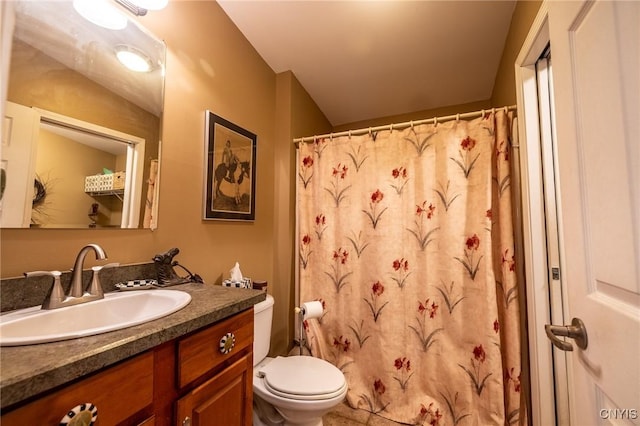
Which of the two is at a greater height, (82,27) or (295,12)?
(295,12)

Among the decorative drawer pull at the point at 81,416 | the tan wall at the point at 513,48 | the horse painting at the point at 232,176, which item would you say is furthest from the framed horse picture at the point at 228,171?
the tan wall at the point at 513,48

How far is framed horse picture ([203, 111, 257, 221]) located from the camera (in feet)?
4.80

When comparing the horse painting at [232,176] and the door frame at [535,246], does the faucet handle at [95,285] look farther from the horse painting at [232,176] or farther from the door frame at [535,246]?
the door frame at [535,246]

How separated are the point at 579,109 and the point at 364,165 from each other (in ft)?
4.19

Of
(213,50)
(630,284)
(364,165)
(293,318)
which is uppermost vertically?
(213,50)

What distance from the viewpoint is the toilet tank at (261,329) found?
1384 millimetres

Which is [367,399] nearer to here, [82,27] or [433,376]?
[433,376]

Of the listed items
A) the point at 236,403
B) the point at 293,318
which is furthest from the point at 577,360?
the point at 293,318

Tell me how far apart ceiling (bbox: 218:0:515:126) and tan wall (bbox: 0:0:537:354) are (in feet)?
0.54

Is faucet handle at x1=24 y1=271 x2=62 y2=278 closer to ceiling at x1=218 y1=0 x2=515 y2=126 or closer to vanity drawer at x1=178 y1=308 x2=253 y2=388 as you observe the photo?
vanity drawer at x1=178 y1=308 x2=253 y2=388

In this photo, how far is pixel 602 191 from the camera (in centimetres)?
50

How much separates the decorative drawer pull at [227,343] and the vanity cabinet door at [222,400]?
0.22ft

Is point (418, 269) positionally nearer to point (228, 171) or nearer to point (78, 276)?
point (228, 171)

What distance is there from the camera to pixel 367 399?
1674mm
